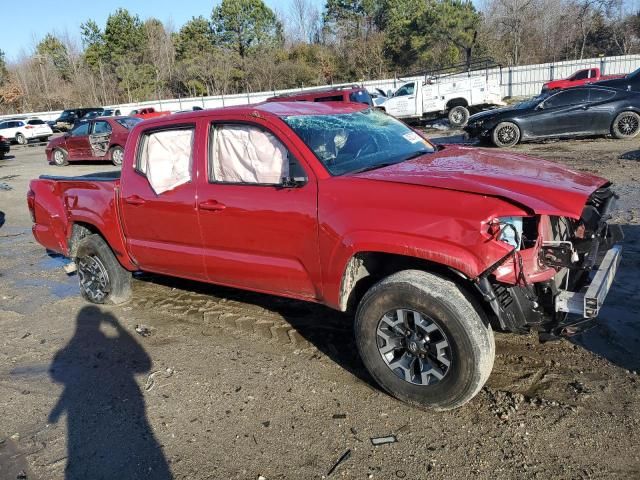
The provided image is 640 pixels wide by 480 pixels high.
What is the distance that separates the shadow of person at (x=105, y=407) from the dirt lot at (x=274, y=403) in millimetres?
11

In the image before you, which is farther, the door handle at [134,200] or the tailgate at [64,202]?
the tailgate at [64,202]

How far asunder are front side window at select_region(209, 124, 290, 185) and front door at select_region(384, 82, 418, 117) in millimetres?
18091

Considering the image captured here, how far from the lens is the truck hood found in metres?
2.96

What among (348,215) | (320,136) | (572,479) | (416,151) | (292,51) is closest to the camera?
(572,479)

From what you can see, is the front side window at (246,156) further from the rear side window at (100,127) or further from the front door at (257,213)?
the rear side window at (100,127)

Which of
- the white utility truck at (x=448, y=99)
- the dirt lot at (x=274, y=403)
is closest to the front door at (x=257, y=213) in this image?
the dirt lot at (x=274, y=403)

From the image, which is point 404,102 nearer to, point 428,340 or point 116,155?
point 116,155

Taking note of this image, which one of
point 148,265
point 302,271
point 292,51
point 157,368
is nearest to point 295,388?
point 302,271

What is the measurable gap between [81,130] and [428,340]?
1763cm

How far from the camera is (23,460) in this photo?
10.3ft

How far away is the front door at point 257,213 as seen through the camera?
3639 mm

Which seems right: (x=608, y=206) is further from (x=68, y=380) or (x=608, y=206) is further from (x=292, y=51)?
(x=292, y=51)

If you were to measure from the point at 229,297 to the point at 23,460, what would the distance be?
2.53 m

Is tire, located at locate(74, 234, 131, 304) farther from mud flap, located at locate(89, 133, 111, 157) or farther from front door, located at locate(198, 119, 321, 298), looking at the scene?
mud flap, located at locate(89, 133, 111, 157)
